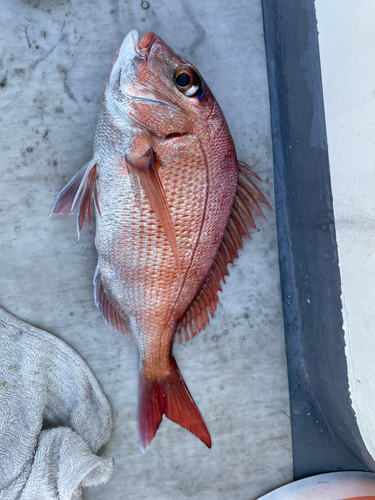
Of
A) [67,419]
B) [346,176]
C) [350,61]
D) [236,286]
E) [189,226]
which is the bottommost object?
[67,419]

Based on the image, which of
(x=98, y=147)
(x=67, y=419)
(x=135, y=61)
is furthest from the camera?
(x=67, y=419)

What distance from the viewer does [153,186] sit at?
2.99 ft

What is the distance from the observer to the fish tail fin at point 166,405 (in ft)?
3.78

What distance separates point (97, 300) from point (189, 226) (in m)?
0.44

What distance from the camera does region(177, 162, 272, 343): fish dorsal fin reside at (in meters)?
1.09

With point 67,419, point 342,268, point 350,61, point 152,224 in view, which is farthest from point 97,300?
point 350,61

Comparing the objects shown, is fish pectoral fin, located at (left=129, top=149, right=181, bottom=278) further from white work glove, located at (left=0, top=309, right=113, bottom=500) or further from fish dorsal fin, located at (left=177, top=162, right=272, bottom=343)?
white work glove, located at (left=0, top=309, right=113, bottom=500)

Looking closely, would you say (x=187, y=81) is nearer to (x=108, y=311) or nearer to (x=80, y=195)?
(x=80, y=195)

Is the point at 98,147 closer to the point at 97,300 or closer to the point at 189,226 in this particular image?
the point at 189,226

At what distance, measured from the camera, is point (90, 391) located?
1.29 meters

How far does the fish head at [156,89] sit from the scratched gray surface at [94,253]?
0.39m

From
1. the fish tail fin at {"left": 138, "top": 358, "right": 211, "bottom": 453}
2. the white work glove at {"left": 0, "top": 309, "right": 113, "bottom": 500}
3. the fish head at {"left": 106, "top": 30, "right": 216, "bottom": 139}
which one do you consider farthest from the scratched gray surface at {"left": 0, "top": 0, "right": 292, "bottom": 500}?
the fish head at {"left": 106, "top": 30, "right": 216, "bottom": 139}

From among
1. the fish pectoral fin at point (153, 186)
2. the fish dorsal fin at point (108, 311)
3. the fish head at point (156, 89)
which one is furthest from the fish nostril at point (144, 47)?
the fish dorsal fin at point (108, 311)

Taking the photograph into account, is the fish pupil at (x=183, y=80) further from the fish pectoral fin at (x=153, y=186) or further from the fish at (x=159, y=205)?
the fish pectoral fin at (x=153, y=186)
